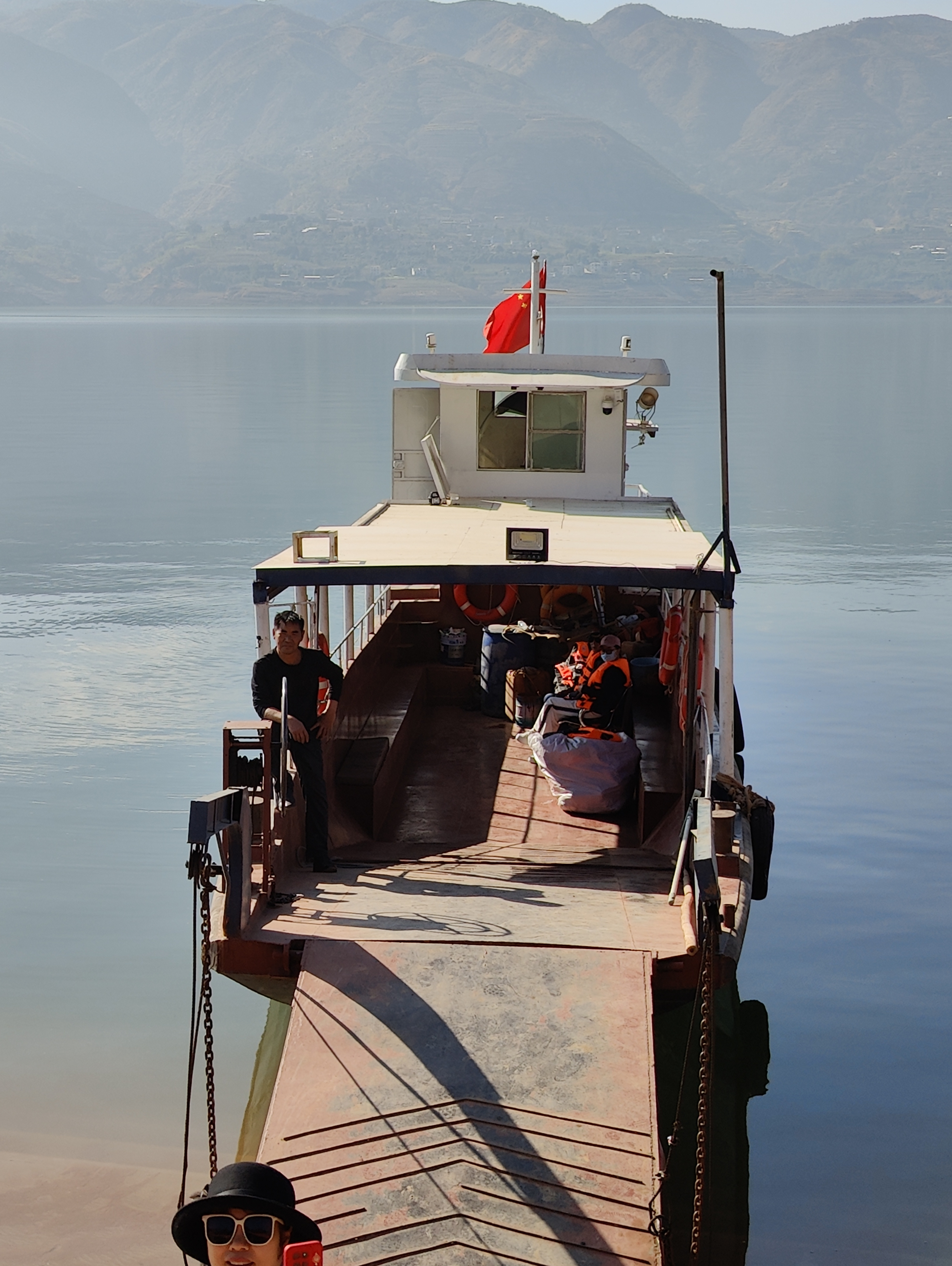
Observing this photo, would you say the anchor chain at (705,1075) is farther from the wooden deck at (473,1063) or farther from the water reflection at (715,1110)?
the water reflection at (715,1110)

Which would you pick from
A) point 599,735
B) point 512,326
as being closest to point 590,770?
point 599,735

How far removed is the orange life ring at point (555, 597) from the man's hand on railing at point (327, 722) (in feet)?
20.2

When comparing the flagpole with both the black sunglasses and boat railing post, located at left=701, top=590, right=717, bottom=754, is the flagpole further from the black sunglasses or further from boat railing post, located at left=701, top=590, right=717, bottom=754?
the black sunglasses

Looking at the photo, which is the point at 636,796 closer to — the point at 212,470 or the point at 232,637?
the point at 232,637

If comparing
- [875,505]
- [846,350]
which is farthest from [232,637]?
[846,350]

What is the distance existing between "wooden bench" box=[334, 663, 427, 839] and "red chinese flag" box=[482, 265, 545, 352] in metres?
5.74

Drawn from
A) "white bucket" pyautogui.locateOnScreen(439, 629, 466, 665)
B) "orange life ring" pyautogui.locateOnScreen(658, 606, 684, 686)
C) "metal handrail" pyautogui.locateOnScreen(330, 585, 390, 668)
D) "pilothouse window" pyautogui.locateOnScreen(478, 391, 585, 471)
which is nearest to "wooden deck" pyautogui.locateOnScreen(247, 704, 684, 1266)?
"orange life ring" pyautogui.locateOnScreen(658, 606, 684, 686)

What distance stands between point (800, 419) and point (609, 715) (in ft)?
186

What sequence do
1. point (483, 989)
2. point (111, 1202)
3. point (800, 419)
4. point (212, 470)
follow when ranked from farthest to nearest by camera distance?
point (800, 419) → point (212, 470) → point (111, 1202) → point (483, 989)

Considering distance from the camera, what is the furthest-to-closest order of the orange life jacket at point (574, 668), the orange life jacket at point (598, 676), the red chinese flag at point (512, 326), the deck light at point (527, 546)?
the red chinese flag at point (512, 326) → the orange life jacket at point (574, 668) → the orange life jacket at point (598, 676) → the deck light at point (527, 546)

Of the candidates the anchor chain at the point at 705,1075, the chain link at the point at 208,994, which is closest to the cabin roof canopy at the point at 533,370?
the chain link at the point at 208,994

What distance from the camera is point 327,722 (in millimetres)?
9766

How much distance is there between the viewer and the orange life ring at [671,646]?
515 inches

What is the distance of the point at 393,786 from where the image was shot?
1226 centimetres
